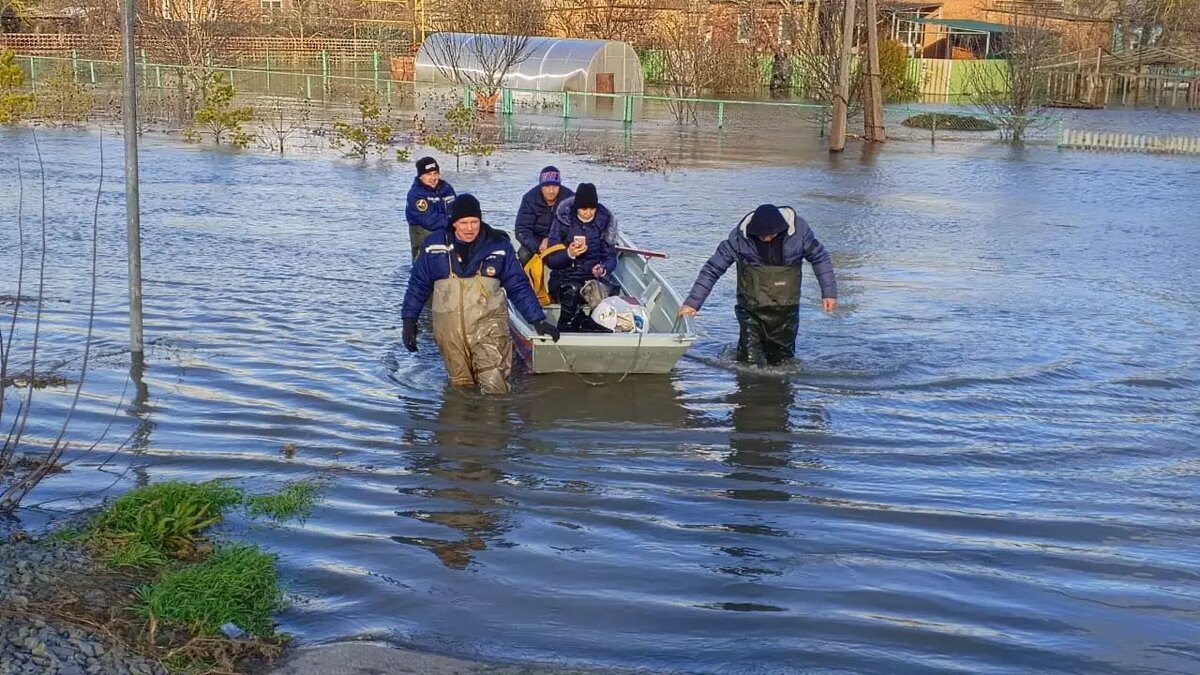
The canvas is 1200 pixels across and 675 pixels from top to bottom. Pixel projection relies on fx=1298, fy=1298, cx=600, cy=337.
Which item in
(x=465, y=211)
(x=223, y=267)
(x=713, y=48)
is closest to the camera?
(x=465, y=211)

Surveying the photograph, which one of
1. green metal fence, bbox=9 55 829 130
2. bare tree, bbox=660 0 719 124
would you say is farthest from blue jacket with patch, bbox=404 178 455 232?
bare tree, bbox=660 0 719 124

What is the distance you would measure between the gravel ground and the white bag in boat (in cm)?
527

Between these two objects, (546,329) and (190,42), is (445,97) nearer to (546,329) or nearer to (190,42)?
(190,42)

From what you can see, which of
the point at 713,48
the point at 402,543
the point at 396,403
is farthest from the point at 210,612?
the point at 713,48

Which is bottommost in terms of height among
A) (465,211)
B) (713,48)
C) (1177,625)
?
(1177,625)

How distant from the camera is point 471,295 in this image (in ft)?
30.6

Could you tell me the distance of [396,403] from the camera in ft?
31.1

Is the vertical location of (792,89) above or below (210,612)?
above

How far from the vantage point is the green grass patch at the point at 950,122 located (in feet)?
125

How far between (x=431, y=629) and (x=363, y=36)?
207 ft

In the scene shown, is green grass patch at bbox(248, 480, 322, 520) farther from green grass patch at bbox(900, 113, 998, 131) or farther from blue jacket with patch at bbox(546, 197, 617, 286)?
green grass patch at bbox(900, 113, 998, 131)

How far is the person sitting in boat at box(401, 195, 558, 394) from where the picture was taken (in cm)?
923

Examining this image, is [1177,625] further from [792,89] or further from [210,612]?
[792,89]

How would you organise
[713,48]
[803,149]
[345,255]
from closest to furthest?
1. [345,255]
2. [803,149]
3. [713,48]
